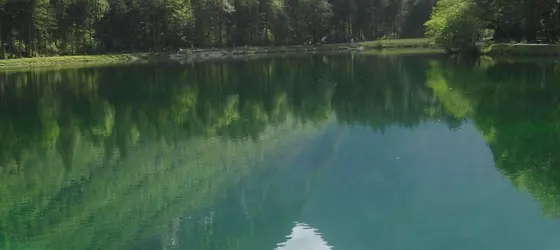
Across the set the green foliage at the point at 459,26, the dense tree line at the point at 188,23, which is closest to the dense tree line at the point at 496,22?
the green foliage at the point at 459,26

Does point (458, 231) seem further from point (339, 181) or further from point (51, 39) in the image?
point (51, 39)

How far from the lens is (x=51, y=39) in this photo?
94.2 m

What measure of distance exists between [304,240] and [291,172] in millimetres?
5284

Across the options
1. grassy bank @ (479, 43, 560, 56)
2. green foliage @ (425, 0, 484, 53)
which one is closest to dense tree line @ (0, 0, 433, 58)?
green foliage @ (425, 0, 484, 53)

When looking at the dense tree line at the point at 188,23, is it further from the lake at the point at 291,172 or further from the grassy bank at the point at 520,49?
the lake at the point at 291,172

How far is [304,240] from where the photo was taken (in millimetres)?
12312

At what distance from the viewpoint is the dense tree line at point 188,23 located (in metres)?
88.5

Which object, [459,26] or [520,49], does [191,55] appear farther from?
[520,49]

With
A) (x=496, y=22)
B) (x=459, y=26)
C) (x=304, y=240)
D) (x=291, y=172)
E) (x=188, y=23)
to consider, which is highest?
(x=188, y=23)

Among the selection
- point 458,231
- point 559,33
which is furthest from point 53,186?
point 559,33

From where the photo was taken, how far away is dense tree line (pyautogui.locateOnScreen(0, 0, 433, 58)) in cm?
8850

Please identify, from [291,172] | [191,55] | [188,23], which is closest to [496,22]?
[191,55]

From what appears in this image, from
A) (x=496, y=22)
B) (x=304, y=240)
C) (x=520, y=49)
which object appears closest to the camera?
(x=304, y=240)

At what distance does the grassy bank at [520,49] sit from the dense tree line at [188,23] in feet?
168
